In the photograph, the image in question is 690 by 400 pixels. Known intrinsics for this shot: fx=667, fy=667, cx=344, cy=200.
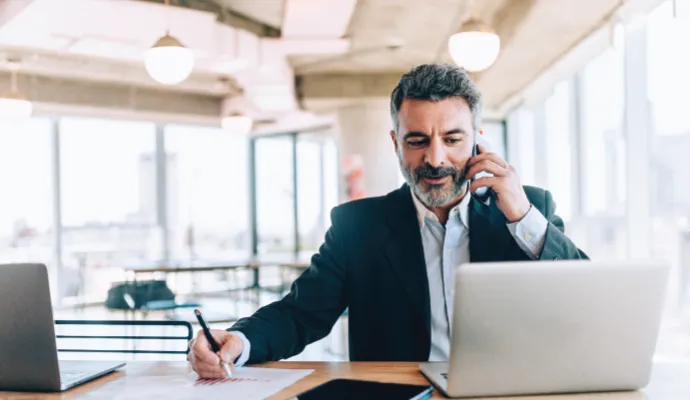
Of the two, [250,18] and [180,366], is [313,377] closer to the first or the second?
[180,366]

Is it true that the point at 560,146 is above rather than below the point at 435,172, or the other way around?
above

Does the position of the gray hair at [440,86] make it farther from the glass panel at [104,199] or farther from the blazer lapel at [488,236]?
the glass panel at [104,199]

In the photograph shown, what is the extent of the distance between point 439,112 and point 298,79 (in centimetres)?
844

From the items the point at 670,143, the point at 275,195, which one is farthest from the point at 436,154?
the point at 275,195

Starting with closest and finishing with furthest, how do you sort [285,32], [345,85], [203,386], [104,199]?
[203,386]
[285,32]
[345,85]
[104,199]

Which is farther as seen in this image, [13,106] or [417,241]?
[13,106]

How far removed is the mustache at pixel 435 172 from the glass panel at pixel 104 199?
364 inches

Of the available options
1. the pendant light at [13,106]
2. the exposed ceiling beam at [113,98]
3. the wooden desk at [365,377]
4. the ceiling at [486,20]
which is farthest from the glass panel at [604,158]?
the exposed ceiling beam at [113,98]

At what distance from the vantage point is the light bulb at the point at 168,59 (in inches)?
180

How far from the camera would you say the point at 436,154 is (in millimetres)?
1720

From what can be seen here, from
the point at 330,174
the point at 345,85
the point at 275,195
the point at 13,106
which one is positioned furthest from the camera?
the point at 275,195

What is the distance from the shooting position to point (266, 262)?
23.5 feet

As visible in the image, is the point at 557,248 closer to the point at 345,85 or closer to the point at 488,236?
the point at 488,236

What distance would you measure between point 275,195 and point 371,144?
110 inches
